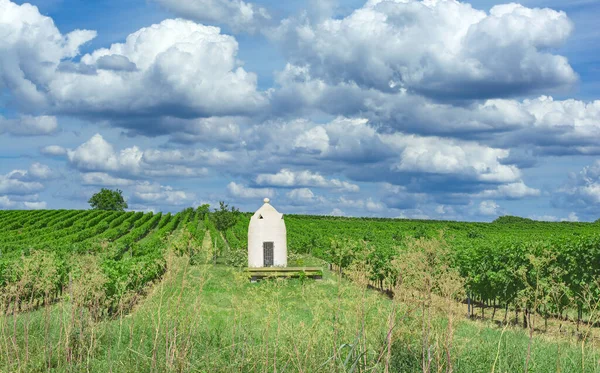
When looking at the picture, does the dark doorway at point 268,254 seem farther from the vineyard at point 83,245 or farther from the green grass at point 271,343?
the green grass at point 271,343

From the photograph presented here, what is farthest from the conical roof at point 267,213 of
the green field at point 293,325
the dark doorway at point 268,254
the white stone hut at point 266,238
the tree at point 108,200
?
the tree at point 108,200

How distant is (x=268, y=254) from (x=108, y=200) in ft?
284

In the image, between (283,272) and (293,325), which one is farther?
(283,272)

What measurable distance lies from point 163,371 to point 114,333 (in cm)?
341

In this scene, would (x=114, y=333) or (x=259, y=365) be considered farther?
(x=114, y=333)

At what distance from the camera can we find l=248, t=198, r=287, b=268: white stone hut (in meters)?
26.3

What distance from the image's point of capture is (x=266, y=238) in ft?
86.4

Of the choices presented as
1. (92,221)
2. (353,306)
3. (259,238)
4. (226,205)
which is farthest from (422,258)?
(92,221)

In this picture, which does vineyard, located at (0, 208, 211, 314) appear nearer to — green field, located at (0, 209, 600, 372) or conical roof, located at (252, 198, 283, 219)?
green field, located at (0, 209, 600, 372)

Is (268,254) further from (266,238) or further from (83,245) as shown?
(83,245)

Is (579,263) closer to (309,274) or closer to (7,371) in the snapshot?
(309,274)

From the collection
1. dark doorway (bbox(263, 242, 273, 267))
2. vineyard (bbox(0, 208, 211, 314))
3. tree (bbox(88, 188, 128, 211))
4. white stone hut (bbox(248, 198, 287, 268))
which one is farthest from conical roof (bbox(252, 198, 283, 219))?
tree (bbox(88, 188, 128, 211))

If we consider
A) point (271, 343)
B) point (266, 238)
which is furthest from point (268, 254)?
point (271, 343)

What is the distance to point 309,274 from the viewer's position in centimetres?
2409
